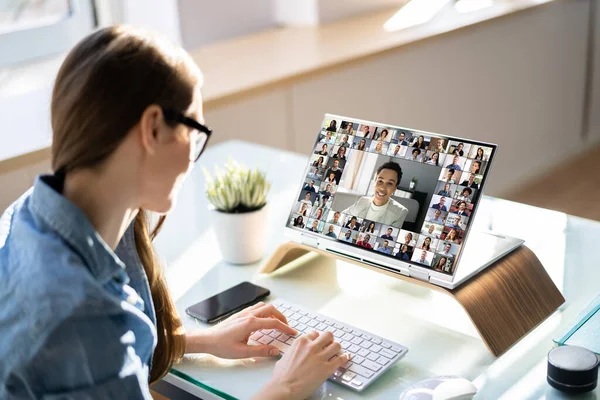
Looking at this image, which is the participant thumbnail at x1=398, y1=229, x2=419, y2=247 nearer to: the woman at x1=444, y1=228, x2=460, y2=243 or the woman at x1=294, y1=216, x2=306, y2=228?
the woman at x1=444, y1=228, x2=460, y2=243

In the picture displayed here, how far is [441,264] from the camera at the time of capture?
1.12m

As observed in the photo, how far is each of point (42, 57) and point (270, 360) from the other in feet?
5.32

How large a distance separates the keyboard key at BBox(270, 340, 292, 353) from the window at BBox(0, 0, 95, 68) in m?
1.54

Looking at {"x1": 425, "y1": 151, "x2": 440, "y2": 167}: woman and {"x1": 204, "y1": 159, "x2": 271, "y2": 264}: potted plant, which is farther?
{"x1": 204, "y1": 159, "x2": 271, "y2": 264}: potted plant

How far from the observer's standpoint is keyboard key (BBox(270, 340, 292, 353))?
1096mm

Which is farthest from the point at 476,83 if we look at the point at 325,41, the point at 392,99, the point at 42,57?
the point at 42,57

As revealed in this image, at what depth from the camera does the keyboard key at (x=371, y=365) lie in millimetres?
1030

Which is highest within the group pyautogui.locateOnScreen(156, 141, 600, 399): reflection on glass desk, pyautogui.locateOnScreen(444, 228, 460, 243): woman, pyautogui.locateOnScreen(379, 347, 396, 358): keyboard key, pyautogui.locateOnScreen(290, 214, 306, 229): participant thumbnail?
pyautogui.locateOnScreen(444, 228, 460, 243): woman

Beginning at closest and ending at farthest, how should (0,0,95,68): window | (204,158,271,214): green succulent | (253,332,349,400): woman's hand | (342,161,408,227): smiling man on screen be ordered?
(253,332,349,400): woman's hand → (342,161,408,227): smiling man on screen → (204,158,271,214): green succulent → (0,0,95,68): window

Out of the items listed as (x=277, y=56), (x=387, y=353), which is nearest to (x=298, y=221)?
(x=387, y=353)

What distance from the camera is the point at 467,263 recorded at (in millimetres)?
1171

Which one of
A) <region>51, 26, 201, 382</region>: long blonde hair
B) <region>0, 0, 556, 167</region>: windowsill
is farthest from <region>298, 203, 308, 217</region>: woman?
<region>0, 0, 556, 167</region>: windowsill

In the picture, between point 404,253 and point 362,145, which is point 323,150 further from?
point 404,253

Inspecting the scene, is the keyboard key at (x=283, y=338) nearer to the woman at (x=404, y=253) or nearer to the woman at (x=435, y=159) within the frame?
the woman at (x=404, y=253)
